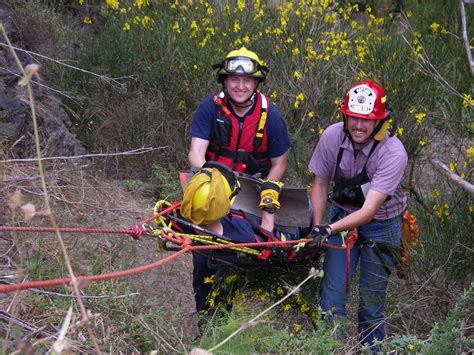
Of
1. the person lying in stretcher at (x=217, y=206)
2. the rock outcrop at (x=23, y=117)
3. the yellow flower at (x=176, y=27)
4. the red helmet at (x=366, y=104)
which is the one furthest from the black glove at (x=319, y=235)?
the yellow flower at (x=176, y=27)

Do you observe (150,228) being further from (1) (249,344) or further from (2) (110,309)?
(1) (249,344)

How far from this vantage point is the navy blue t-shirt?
4500 mm

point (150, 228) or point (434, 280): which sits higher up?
point (150, 228)

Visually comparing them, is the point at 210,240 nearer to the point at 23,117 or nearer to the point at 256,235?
the point at 256,235

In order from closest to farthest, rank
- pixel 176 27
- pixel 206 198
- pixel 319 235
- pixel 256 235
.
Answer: pixel 206 198 → pixel 319 235 → pixel 256 235 → pixel 176 27

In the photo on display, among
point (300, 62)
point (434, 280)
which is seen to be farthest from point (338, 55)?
point (434, 280)

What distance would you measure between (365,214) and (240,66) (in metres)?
1.22

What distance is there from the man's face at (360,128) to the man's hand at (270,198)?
531 mm

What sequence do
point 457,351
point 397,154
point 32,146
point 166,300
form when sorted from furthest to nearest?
point 32,146 < point 166,300 < point 397,154 < point 457,351

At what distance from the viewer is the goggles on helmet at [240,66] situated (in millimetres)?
4422

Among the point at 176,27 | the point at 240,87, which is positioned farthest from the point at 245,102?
the point at 176,27

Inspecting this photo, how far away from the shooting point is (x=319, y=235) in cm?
398

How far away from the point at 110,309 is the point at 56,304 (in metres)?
0.27

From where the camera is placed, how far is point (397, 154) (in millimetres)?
4020
